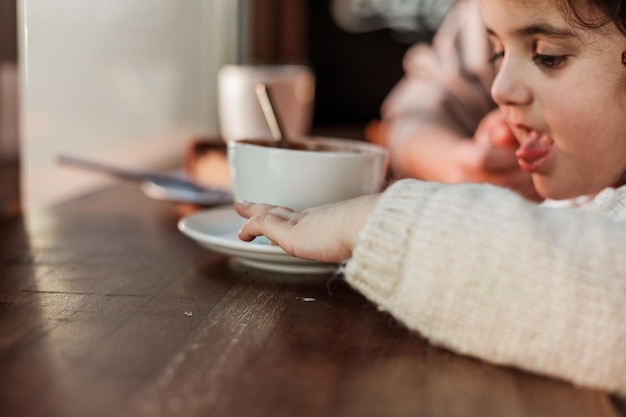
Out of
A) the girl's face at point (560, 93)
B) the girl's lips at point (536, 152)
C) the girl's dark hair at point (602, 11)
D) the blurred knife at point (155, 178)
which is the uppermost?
the girl's dark hair at point (602, 11)

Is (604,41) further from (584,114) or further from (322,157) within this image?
(322,157)

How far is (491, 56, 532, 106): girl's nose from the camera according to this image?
2.92 feet

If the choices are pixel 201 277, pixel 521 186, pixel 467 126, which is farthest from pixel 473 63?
pixel 201 277

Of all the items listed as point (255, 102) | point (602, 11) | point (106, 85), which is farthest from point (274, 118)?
point (255, 102)

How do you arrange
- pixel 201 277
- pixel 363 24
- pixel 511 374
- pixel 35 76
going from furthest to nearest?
pixel 363 24 → pixel 35 76 → pixel 201 277 → pixel 511 374

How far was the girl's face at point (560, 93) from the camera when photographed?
839 millimetres

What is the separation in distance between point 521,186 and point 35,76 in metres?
0.74

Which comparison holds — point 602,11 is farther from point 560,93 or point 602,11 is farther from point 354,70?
point 354,70

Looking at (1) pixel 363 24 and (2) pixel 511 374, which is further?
(1) pixel 363 24

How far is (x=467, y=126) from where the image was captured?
1750 mm

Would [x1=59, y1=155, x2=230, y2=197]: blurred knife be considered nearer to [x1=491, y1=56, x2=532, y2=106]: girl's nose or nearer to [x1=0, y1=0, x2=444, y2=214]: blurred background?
[x1=0, y1=0, x2=444, y2=214]: blurred background

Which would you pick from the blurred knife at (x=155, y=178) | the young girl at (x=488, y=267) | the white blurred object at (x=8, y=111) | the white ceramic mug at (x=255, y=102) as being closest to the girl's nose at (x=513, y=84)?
the young girl at (x=488, y=267)

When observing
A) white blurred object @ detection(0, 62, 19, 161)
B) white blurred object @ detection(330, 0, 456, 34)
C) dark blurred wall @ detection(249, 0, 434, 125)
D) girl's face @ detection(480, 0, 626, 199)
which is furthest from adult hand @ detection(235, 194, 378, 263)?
white blurred object @ detection(330, 0, 456, 34)

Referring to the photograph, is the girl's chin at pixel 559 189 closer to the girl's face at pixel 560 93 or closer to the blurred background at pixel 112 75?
the girl's face at pixel 560 93
